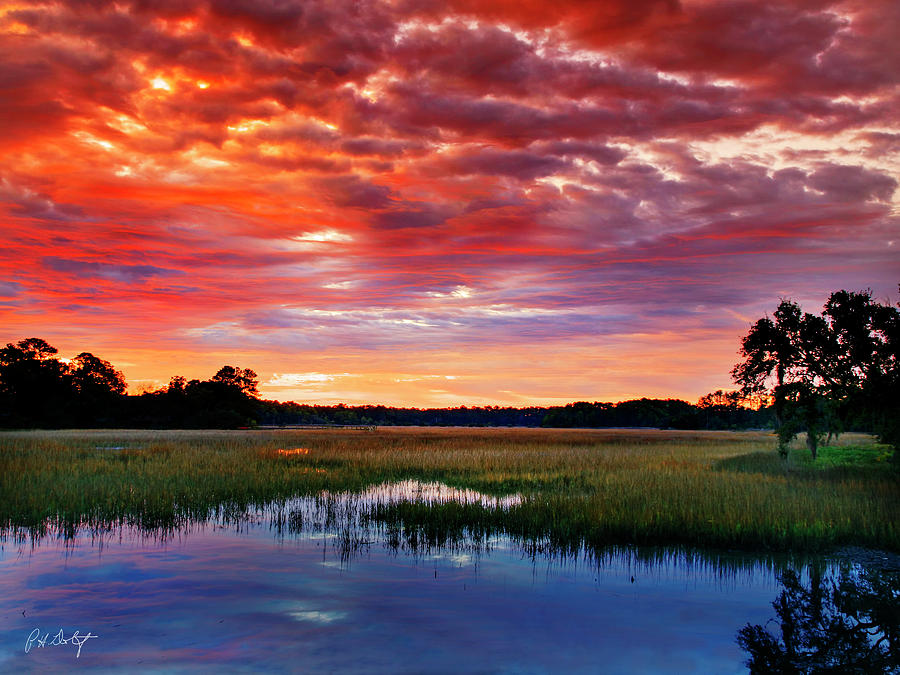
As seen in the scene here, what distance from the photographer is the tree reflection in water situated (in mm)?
7699

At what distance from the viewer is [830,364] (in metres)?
27.5

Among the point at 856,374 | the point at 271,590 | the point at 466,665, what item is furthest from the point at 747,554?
the point at 856,374

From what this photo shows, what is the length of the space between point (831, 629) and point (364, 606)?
6.87 meters

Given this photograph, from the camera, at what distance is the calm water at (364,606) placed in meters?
7.55

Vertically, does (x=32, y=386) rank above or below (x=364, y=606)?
above

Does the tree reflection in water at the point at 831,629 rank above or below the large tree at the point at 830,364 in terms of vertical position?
below

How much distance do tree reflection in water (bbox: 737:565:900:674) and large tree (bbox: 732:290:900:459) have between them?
14.9 metres

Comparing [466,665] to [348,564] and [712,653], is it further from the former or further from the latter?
[348,564]

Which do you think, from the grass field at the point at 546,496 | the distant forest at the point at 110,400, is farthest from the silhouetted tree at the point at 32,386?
the grass field at the point at 546,496

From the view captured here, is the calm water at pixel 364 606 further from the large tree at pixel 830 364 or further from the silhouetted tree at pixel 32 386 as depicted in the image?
the silhouetted tree at pixel 32 386

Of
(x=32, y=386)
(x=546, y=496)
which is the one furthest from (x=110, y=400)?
(x=546, y=496)

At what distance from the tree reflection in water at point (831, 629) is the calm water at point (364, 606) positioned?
13.3 inches

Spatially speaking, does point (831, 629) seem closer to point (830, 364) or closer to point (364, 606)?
point (364, 606)

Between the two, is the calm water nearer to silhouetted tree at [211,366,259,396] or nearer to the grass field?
the grass field
